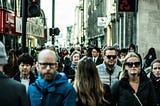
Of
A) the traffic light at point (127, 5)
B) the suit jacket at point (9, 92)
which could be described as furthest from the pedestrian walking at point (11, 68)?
the traffic light at point (127, 5)

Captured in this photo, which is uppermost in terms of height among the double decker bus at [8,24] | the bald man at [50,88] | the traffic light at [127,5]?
the traffic light at [127,5]

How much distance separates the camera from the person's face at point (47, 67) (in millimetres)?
5684

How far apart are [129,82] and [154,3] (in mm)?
16681

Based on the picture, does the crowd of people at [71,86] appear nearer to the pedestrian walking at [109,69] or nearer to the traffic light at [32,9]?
the pedestrian walking at [109,69]

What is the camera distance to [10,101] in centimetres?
451

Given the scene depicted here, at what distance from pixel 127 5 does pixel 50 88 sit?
17161mm

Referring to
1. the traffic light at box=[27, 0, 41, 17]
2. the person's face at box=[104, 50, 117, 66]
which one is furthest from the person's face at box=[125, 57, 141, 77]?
the traffic light at box=[27, 0, 41, 17]

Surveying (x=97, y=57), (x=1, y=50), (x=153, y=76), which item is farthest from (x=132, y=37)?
(x=1, y=50)

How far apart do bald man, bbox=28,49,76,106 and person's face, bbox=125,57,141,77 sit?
1663 mm

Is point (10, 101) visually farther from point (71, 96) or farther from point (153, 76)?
point (153, 76)

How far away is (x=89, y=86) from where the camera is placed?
6.23m

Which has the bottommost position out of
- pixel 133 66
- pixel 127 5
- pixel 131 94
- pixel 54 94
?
pixel 131 94

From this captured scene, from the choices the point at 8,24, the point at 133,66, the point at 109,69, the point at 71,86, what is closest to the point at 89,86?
the point at 71,86

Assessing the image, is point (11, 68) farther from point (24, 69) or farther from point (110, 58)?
point (110, 58)
